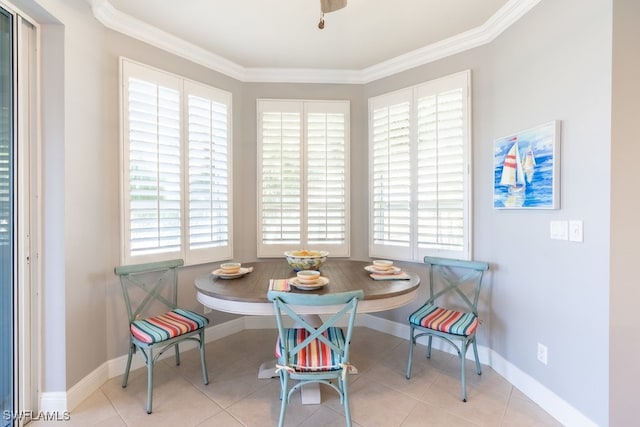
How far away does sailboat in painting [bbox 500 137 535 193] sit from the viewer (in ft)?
6.78

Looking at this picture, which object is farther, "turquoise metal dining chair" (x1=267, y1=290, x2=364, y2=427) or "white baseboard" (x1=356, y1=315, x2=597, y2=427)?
"white baseboard" (x1=356, y1=315, x2=597, y2=427)

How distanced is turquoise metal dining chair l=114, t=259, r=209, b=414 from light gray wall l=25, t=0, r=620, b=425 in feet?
0.49

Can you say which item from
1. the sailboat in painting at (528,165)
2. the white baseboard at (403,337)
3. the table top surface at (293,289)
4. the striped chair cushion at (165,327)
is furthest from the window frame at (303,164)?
the sailboat in painting at (528,165)

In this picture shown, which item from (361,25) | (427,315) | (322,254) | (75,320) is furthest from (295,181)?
(75,320)

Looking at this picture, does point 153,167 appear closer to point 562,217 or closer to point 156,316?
point 156,316

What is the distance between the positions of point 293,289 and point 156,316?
4.28ft

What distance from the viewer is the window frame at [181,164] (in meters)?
2.31

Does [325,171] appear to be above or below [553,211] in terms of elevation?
above

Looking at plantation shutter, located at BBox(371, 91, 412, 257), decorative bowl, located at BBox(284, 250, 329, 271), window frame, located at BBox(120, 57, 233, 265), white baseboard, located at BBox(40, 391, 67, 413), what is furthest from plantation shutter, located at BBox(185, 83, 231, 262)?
plantation shutter, located at BBox(371, 91, 412, 257)

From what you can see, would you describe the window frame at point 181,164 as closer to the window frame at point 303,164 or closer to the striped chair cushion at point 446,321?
the window frame at point 303,164

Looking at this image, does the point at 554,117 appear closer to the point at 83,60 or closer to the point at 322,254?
the point at 322,254

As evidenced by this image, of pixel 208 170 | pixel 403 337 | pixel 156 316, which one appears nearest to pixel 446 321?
pixel 403 337

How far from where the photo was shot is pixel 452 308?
2.66 meters

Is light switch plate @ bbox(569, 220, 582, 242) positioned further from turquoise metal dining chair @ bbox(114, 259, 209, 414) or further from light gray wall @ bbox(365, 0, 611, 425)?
turquoise metal dining chair @ bbox(114, 259, 209, 414)
